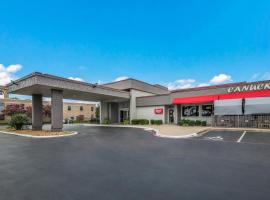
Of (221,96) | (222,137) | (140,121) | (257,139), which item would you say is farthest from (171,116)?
(257,139)

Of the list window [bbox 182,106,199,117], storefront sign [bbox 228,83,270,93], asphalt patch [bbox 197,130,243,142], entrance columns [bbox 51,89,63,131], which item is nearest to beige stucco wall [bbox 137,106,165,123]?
window [bbox 182,106,199,117]

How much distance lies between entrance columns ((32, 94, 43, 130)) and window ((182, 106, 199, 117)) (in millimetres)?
19972

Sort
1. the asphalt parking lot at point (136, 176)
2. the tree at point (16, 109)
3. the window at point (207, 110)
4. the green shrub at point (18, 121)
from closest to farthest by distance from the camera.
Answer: the asphalt parking lot at point (136, 176)
the green shrub at point (18, 121)
the window at point (207, 110)
the tree at point (16, 109)

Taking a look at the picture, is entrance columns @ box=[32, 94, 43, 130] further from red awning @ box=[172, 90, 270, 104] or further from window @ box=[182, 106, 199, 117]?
window @ box=[182, 106, 199, 117]

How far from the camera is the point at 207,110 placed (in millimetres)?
24203

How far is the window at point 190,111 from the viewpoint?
25.3 meters

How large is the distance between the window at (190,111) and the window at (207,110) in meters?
0.87

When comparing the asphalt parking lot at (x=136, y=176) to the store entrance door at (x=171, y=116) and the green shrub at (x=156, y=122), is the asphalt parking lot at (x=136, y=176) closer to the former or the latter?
the green shrub at (x=156, y=122)

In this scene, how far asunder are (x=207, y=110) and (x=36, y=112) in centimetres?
2253

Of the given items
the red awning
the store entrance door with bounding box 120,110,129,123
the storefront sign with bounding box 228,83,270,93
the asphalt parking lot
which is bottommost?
the asphalt parking lot

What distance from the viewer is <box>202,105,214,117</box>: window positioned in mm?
23781

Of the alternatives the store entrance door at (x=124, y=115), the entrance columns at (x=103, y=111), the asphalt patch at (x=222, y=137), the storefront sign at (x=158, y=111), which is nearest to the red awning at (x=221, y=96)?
the storefront sign at (x=158, y=111)

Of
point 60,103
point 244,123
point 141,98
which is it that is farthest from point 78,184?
point 141,98

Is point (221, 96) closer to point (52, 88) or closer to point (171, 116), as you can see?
point (171, 116)
